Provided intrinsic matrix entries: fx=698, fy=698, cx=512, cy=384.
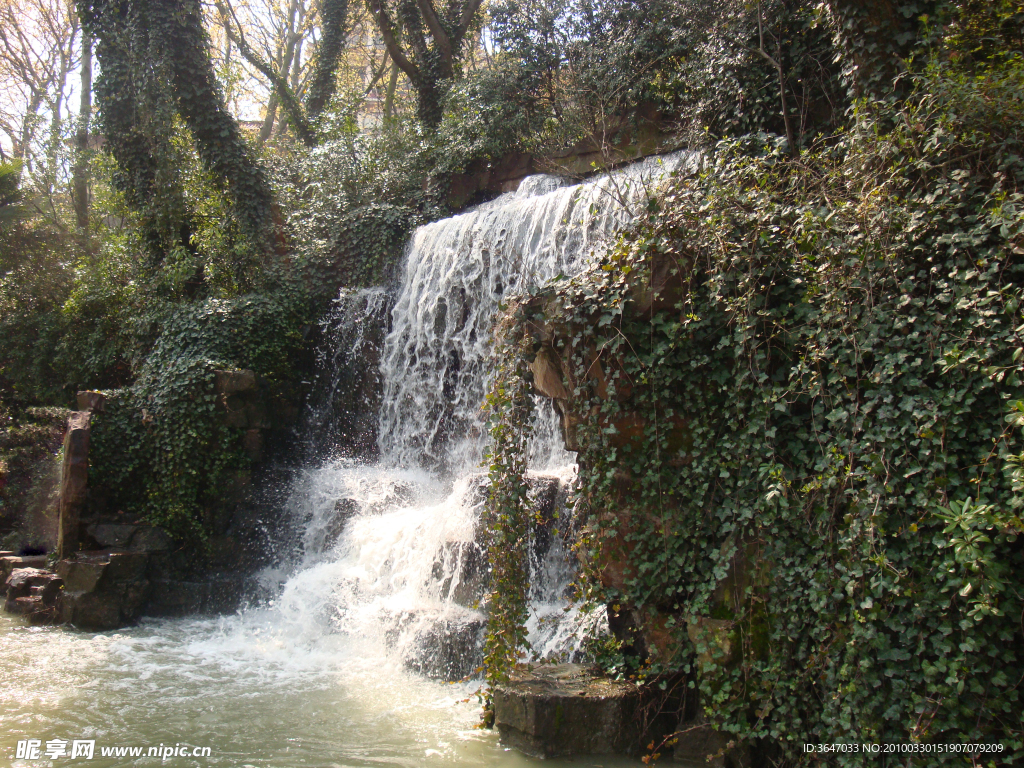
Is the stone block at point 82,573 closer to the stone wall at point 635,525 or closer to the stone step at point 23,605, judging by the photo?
the stone step at point 23,605

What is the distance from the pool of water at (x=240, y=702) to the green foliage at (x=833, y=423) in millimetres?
1331

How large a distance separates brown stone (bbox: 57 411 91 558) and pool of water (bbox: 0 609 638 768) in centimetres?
131

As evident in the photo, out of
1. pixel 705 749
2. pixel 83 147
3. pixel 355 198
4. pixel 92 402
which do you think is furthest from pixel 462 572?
pixel 83 147

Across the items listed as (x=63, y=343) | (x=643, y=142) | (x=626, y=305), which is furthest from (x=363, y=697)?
(x=63, y=343)

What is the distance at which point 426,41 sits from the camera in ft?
53.6

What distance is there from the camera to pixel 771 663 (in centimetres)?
383

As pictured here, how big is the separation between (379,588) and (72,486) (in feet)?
14.5

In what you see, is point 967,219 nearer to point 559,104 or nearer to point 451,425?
point 451,425

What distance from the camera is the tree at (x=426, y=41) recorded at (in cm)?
1545

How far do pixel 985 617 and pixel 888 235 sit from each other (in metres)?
1.94

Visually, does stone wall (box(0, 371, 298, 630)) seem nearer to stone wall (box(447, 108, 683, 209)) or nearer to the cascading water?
the cascading water

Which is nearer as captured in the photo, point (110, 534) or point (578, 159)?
point (110, 534)

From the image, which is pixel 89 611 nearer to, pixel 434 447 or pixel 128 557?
pixel 128 557

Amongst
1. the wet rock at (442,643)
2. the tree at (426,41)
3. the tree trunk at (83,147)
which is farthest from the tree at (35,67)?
the wet rock at (442,643)
